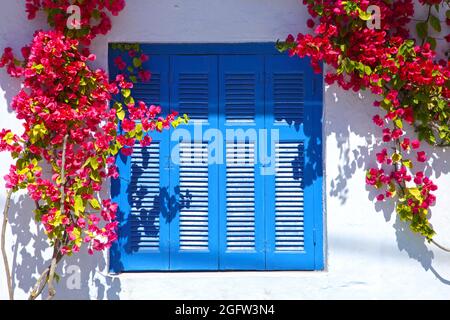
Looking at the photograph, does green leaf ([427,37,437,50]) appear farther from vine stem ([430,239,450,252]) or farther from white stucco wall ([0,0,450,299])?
vine stem ([430,239,450,252])

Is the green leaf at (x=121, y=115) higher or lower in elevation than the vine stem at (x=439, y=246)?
higher

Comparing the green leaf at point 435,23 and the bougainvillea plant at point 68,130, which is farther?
the green leaf at point 435,23

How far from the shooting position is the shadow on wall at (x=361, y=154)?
4793 mm

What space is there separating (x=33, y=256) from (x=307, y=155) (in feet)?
6.75

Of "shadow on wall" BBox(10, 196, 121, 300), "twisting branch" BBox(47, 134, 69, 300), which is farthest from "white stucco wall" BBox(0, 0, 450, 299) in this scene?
"twisting branch" BBox(47, 134, 69, 300)

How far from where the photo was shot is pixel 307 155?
191 inches

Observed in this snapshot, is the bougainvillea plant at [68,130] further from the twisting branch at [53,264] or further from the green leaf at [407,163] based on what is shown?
the green leaf at [407,163]

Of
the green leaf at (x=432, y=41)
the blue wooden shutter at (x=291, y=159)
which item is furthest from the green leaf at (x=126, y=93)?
the green leaf at (x=432, y=41)

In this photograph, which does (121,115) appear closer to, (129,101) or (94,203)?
(129,101)

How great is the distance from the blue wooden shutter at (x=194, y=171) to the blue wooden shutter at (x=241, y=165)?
64 millimetres

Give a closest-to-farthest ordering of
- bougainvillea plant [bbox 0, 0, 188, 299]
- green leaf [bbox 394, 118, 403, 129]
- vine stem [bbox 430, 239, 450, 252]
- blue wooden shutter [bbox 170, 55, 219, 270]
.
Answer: bougainvillea plant [bbox 0, 0, 188, 299] < green leaf [bbox 394, 118, 403, 129] < vine stem [bbox 430, 239, 450, 252] < blue wooden shutter [bbox 170, 55, 219, 270]

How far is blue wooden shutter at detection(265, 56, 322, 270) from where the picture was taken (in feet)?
15.9

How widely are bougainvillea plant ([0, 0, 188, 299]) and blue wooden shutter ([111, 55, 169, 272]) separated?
0.16 meters

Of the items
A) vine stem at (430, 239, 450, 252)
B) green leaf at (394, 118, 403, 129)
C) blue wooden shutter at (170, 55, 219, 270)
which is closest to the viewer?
green leaf at (394, 118, 403, 129)
